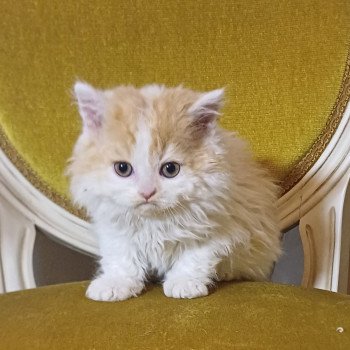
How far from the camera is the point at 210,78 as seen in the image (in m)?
1.19

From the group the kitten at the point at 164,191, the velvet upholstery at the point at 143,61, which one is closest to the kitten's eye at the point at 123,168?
the kitten at the point at 164,191

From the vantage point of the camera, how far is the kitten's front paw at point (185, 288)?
2.93 feet

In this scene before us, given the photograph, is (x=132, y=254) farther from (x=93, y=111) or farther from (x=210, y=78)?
(x=210, y=78)

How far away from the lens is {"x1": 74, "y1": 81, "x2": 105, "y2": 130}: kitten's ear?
2.93ft

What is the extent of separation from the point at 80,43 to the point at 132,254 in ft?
1.49

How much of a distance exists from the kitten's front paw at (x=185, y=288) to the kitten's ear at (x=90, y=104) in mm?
267

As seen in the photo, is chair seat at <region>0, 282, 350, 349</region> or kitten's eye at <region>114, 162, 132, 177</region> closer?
chair seat at <region>0, 282, 350, 349</region>

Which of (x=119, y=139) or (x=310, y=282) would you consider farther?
(x=310, y=282)

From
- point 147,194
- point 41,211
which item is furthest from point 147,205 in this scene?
point 41,211

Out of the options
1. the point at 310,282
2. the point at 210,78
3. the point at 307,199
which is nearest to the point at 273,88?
the point at 210,78

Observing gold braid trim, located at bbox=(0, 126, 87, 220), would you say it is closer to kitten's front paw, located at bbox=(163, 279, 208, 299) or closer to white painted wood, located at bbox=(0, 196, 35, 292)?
white painted wood, located at bbox=(0, 196, 35, 292)

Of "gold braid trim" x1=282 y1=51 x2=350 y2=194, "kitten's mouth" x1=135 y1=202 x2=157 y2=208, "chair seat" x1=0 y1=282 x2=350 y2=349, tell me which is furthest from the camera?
"gold braid trim" x1=282 y1=51 x2=350 y2=194

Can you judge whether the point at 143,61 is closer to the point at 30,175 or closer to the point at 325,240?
the point at 30,175

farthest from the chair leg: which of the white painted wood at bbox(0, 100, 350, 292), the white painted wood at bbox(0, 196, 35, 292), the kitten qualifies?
the white painted wood at bbox(0, 196, 35, 292)
